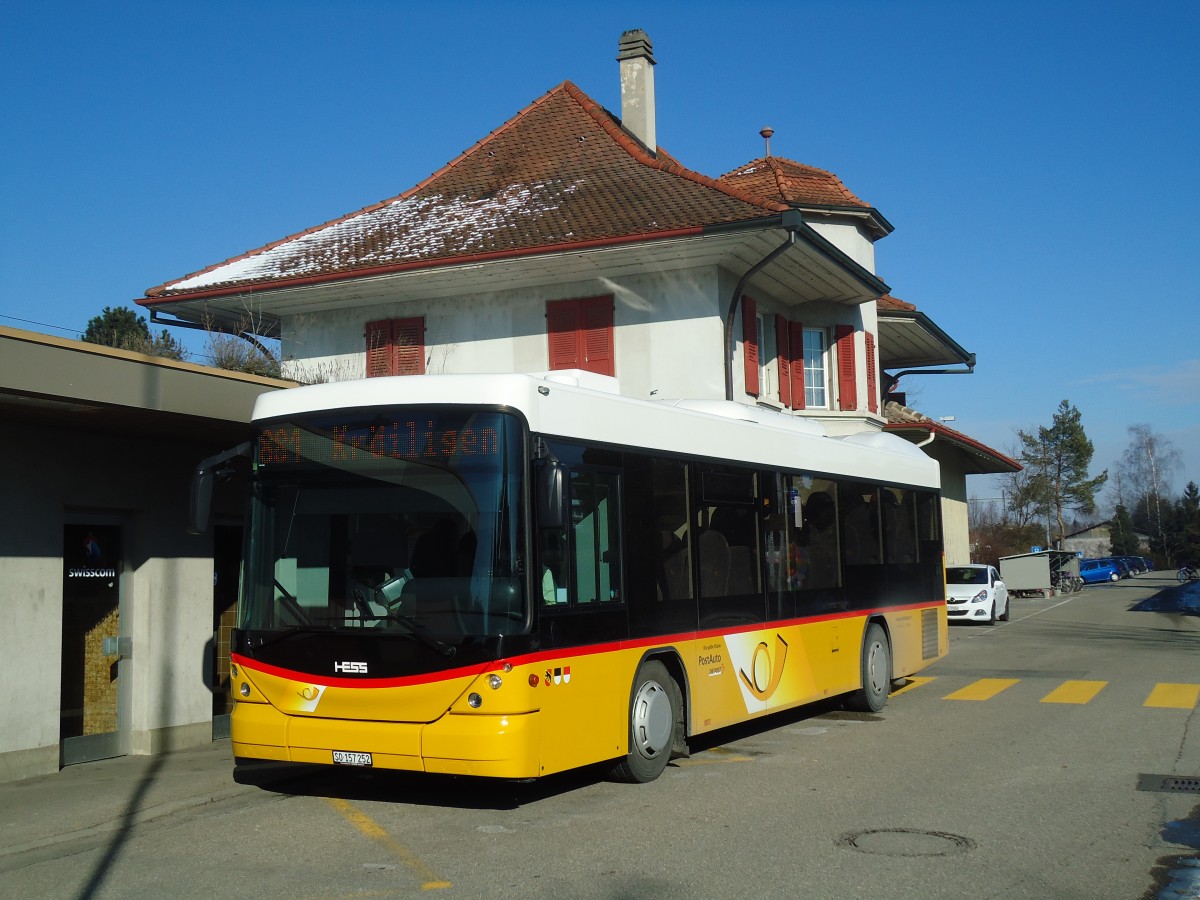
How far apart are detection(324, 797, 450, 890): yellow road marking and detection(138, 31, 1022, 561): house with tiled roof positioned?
40.6 ft

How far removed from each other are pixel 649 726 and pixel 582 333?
13295 mm

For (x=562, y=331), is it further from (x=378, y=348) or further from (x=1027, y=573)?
(x=1027, y=573)

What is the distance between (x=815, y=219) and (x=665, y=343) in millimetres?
7554

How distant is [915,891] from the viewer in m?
6.34

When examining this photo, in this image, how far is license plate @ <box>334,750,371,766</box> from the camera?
831cm

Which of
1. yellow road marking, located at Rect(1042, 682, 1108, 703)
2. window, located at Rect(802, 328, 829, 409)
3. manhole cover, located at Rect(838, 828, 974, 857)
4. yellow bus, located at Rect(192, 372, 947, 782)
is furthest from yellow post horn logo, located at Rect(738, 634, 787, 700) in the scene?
window, located at Rect(802, 328, 829, 409)

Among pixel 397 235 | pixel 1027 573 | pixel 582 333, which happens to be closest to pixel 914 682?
pixel 582 333

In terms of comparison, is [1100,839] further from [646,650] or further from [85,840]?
[85,840]

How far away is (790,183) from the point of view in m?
27.8

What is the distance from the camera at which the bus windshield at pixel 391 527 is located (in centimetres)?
812

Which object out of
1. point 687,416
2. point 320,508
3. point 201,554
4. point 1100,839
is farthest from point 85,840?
point 1100,839

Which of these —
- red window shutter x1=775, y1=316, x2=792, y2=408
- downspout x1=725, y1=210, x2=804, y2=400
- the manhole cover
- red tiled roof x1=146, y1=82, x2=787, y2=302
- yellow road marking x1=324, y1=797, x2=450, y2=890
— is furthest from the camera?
red window shutter x1=775, y1=316, x2=792, y2=408

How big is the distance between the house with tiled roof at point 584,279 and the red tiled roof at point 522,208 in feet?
0.17

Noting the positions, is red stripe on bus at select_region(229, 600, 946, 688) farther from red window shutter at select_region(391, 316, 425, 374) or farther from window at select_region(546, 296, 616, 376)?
red window shutter at select_region(391, 316, 425, 374)
